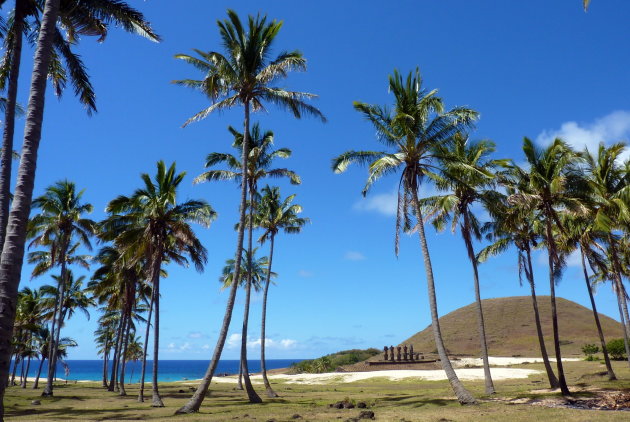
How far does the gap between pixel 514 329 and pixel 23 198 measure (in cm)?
8967

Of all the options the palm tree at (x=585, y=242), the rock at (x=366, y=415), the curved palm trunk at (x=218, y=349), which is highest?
the palm tree at (x=585, y=242)

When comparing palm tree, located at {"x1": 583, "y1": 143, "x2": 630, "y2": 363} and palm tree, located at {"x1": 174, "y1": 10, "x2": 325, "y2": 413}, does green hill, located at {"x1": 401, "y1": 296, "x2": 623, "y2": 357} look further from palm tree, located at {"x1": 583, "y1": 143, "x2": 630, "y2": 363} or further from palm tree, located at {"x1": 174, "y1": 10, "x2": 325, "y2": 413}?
palm tree, located at {"x1": 174, "y1": 10, "x2": 325, "y2": 413}

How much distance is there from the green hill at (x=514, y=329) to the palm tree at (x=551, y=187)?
4823 cm

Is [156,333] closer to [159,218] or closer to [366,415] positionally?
[159,218]

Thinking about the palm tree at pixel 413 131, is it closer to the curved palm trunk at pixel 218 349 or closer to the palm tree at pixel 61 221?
the curved palm trunk at pixel 218 349

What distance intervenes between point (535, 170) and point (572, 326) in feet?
245

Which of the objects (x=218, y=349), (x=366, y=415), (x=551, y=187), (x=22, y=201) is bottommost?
(x=366, y=415)

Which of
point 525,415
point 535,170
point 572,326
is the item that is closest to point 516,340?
point 572,326

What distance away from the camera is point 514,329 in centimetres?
8525

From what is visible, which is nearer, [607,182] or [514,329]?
[607,182]

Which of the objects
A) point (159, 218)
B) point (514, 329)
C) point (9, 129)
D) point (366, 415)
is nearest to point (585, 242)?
point (366, 415)

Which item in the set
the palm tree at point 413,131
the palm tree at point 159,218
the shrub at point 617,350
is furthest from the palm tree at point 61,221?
the shrub at point 617,350

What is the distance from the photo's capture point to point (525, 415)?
15.5m

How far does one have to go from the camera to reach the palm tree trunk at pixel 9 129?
14.8 meters
